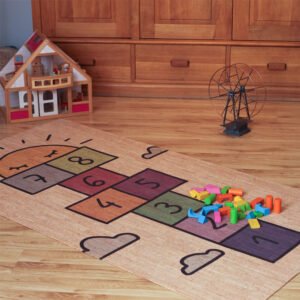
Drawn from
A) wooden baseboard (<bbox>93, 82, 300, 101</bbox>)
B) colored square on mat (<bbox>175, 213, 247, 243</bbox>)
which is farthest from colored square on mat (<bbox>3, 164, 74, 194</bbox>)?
wooden baseboard (<bbox>93, 82, 300, 101</bbox>)

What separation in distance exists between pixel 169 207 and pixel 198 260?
0.42 metres

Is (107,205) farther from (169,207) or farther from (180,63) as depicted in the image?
(180,63)

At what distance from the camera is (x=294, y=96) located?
13.3 feet

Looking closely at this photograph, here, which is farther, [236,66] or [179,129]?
[236,66]

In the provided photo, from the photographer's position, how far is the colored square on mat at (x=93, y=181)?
302 cm

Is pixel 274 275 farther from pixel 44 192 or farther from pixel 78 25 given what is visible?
pixel 78 25

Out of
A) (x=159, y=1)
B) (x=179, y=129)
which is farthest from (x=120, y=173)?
(x=159, y=1)

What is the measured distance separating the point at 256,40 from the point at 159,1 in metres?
0.56

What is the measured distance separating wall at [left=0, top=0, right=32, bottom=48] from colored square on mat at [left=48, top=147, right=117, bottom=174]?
128 cm

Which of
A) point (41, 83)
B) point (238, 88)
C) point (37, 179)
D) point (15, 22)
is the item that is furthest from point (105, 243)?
point (15, 22)

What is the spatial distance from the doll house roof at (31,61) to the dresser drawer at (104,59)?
274 mm

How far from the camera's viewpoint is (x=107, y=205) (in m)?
2.88

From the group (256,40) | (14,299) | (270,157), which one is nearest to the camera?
(14,299)

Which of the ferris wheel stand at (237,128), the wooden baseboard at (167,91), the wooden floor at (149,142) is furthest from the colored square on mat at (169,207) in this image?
the wooden baseboard at (167,91)
